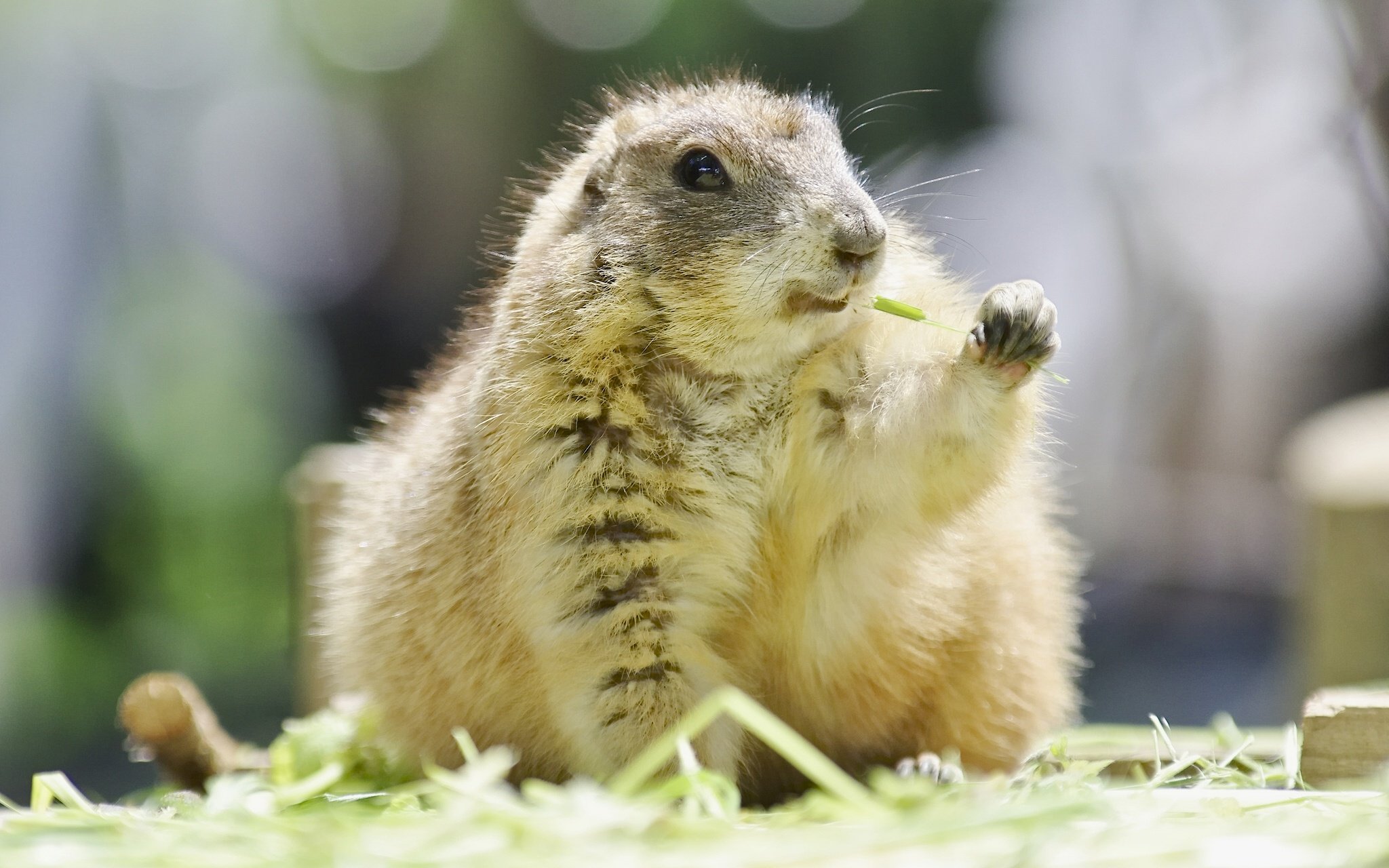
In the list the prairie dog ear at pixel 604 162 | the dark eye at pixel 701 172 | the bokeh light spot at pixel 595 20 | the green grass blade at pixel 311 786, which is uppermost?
the bokeh light spot at pixel 595 20

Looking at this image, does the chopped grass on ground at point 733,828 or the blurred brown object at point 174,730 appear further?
the blurred brown object at point 174,730

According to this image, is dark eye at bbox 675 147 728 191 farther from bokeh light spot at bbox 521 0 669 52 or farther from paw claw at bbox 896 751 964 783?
bokeh light spot at bbox 521 0 669 52

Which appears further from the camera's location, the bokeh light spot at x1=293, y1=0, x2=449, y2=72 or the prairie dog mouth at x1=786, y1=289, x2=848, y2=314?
the bokeh light spot at x1=293, y1=0, x2=449, y2=72

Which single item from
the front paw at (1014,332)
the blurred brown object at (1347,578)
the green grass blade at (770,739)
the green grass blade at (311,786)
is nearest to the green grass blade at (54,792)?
the green grass blade at (311,786)

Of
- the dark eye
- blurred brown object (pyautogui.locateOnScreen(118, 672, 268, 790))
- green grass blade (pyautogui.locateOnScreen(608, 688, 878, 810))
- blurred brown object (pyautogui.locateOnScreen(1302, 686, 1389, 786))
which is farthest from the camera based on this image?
blurred brown object (pyautogui.locateOnScreen(118, 672, 268, 790))

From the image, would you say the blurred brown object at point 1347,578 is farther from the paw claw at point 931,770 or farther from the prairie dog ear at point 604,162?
the prairie dog ear at point 604,162

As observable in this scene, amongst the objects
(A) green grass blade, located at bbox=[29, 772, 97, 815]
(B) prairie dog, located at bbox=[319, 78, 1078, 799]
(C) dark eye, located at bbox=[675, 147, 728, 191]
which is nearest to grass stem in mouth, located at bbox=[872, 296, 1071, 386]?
(B) prairie dog, located at bbox=[319, 78, 1078, 799]
